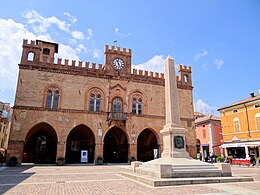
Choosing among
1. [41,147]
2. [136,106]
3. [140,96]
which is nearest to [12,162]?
[41,147]

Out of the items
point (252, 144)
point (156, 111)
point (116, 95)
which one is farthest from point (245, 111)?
point (116, 95)

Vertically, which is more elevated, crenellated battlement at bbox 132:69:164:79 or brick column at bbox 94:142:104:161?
crenellated battlement at bbox 132:69:164:79

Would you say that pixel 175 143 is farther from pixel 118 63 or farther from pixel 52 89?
pixel 118 63

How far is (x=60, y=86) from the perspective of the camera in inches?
906

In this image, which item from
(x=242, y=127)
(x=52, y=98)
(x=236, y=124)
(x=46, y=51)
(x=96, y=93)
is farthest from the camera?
(x=236, y=124)

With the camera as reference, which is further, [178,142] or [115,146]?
[115,146]

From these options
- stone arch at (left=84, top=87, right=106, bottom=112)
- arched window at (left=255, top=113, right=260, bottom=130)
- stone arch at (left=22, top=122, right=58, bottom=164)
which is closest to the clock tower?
stone arch at (left=84, top=87, right=106, bottom=112)

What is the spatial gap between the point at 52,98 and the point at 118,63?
355 inches

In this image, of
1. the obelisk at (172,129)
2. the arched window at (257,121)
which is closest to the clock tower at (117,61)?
the obelisk at (172,129)

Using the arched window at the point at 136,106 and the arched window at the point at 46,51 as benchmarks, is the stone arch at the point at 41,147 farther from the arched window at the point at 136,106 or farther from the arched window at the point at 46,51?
the arched window at the point at 136,106

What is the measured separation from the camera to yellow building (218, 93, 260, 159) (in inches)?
1003

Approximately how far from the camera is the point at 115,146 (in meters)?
28.6

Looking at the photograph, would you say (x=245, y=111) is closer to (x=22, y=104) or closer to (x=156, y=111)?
(x=156, y=111)

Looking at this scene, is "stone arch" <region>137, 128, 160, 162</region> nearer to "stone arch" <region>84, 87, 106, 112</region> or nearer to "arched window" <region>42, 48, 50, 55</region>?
"stone arch" <region>84, 87, 106, 112</region>
